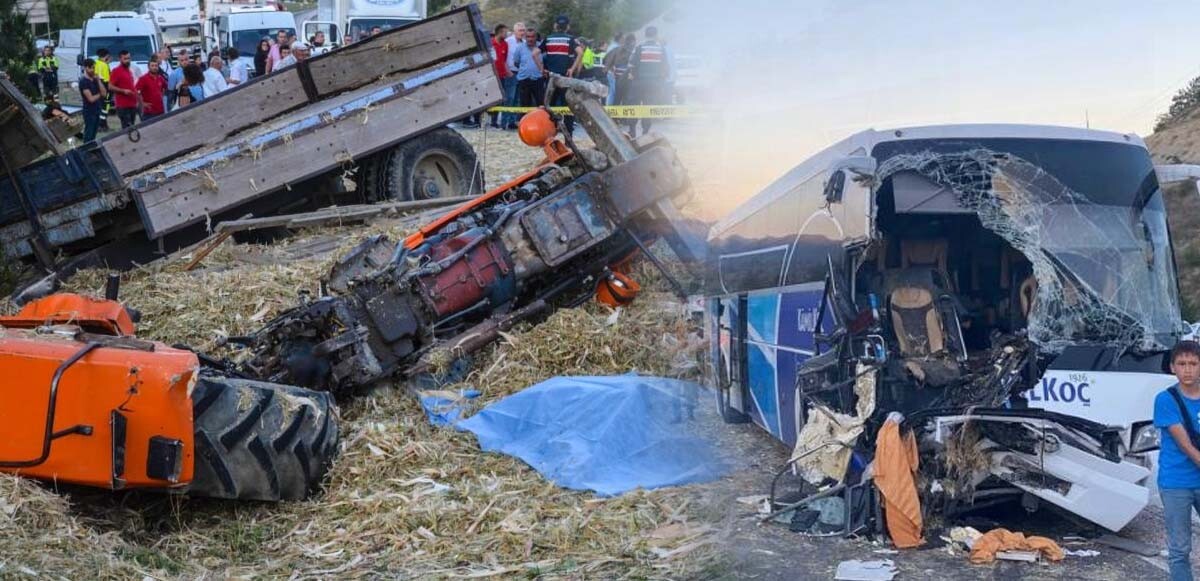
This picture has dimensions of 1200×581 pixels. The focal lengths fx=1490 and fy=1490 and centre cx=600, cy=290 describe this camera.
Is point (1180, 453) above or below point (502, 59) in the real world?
below

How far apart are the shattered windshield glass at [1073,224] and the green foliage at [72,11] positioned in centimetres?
3529

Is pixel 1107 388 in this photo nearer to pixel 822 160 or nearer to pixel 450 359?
pixel 822 160

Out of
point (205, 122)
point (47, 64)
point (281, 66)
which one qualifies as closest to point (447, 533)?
point (205, 122)

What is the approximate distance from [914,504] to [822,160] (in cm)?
217

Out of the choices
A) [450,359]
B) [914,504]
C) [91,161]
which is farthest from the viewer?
[91,161]

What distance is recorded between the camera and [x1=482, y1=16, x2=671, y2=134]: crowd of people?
664 inches

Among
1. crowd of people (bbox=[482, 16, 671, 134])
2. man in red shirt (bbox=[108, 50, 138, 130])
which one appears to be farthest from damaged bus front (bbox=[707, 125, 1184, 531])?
man in red shirt (bbox=[108, 50, 138, 130])

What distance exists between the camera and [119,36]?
3055 cm


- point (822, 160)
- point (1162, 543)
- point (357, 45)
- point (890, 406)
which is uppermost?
point (357, 45)

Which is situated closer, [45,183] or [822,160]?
[822,160]

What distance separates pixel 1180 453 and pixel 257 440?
4.29 meters

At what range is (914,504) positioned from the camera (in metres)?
7.52

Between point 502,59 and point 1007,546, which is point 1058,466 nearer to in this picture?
point 1007,546

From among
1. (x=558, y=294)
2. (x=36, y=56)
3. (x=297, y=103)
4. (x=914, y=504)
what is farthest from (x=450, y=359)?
(x=36, y=56)
